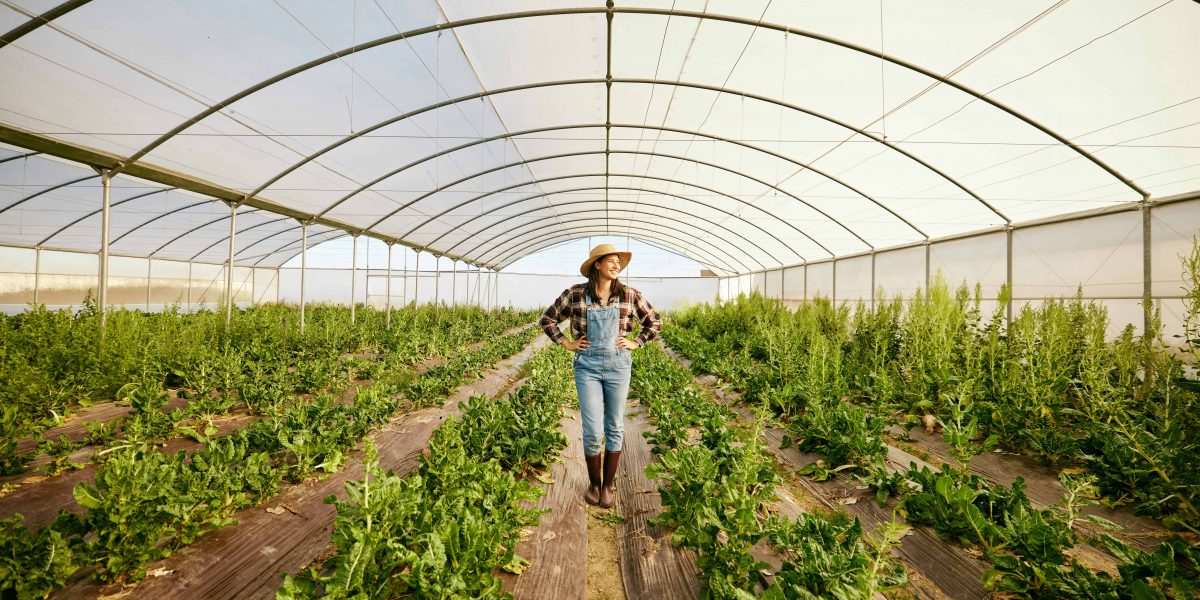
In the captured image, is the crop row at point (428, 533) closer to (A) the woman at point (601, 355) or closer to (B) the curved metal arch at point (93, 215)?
(A) the woman at point (601, 355)

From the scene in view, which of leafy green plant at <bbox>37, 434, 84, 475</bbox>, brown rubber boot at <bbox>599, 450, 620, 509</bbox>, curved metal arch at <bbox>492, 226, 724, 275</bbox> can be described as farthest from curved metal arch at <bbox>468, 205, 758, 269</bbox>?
leafy green plant at <bbox>37, 434, 84, 475</bbox>

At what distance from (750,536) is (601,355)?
4.98 feet

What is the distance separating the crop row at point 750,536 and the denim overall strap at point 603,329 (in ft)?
2.91

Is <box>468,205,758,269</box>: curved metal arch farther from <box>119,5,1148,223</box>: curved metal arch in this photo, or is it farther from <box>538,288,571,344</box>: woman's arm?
<box>538,288,571,344</box>: woman's arm

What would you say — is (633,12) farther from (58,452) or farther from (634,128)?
(58,452)

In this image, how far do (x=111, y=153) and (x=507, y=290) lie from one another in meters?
23.0

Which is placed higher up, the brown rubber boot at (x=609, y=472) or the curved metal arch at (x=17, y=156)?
the curved metal arch at (x=17, y=156)

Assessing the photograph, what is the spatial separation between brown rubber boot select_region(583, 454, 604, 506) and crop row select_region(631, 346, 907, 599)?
0.50 metres

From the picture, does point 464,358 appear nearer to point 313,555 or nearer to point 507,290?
point 313,555

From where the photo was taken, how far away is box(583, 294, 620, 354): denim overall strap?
337cm

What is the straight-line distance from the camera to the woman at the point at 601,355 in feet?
11.1

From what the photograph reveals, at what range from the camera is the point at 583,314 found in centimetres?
349

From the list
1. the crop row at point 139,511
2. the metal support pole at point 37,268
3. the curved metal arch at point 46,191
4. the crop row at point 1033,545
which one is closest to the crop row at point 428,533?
the crop row at point 139,511

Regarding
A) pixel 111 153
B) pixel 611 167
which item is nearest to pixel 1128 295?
pixel 611 167
